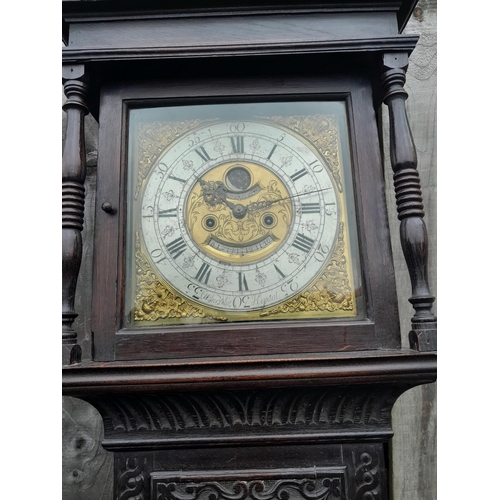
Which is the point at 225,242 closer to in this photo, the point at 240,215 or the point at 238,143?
the point at 240,215

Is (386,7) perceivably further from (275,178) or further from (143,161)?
(143,161)

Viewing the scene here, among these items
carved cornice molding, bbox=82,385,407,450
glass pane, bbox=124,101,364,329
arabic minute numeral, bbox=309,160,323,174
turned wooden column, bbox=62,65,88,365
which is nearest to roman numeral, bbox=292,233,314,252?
glass pane, bbox=124,101,364,329

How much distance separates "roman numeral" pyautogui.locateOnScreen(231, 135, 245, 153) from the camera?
784 mm

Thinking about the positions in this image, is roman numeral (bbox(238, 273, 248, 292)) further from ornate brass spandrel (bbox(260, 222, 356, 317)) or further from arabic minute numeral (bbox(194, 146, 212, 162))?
arabic minute numeral (bbox(194, 146, 212, 162))

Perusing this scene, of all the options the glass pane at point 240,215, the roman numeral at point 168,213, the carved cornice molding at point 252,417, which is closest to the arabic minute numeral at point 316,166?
the glass pane at point 240,215

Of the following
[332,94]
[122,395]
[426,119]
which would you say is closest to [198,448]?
[122,395]

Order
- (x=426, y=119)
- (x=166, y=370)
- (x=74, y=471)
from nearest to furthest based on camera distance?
(x=166, y=370), (x=74, y=471), (x=426, y=119)

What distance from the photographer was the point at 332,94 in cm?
80

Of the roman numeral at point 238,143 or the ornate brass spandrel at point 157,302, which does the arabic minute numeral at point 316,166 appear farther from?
the ornate brass spandrel at point 157,302

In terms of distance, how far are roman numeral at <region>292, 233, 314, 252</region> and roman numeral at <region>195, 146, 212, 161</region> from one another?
193 mm

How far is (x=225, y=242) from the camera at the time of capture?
29.7 inches

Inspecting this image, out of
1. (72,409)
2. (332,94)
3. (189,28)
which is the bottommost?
(72,409)

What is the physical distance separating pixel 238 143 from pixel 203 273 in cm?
22

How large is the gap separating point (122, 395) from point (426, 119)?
88 cm
